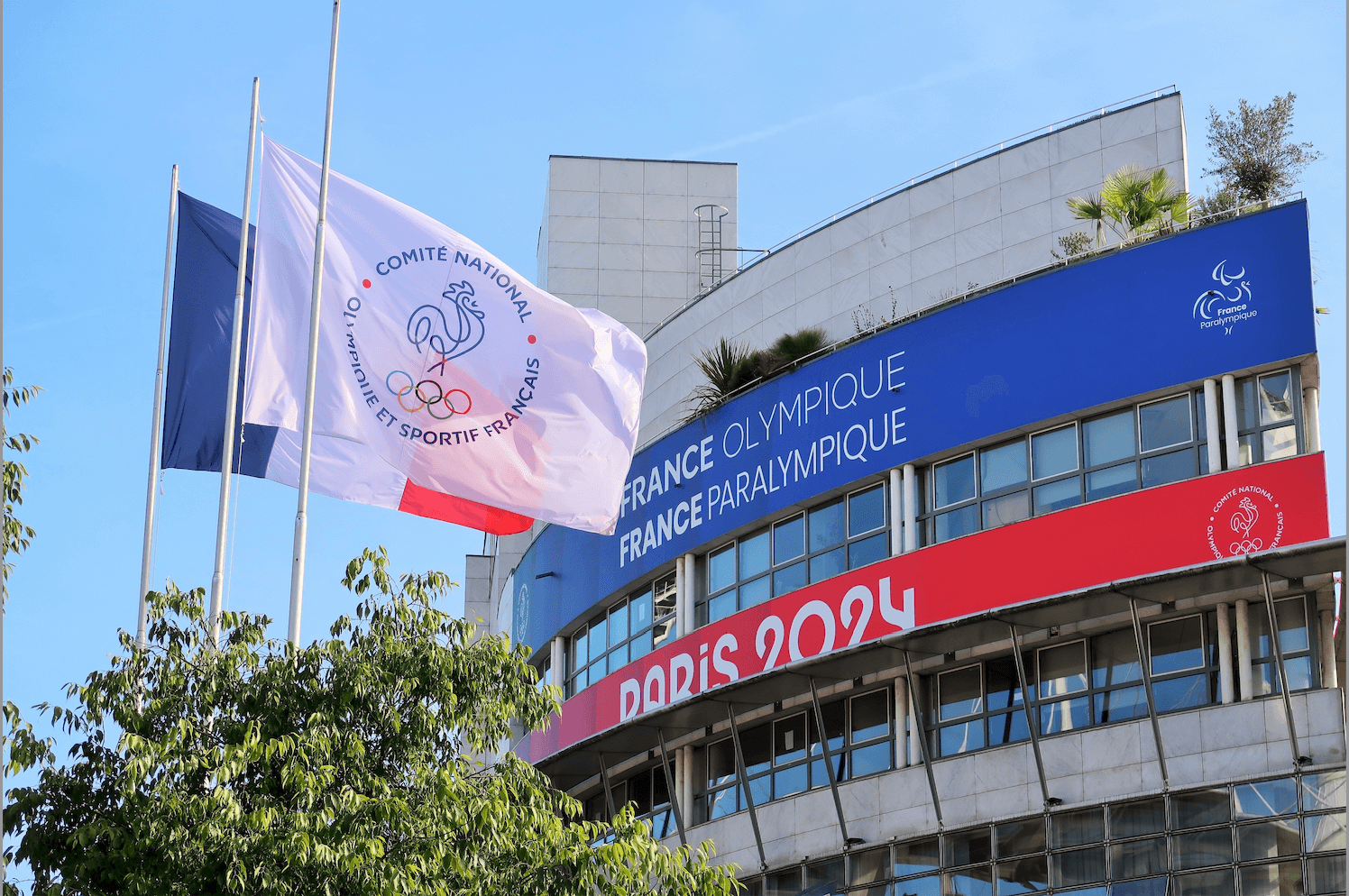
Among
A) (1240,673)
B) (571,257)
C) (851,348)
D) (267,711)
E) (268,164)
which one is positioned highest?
(571,257)

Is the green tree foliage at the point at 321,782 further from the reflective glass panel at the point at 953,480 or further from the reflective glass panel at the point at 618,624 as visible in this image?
the reflective glass panel at the point at 618,624

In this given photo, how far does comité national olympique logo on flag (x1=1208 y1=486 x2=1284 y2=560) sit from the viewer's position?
26.0 m

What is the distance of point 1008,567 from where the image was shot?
28.5 metres

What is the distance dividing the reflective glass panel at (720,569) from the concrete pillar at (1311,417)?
39.0 ft

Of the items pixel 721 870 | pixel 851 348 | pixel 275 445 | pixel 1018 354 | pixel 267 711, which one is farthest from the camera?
pixel 851 348

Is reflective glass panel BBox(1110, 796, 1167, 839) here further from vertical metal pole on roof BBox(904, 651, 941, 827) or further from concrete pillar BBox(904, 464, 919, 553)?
concrete pillar BBox(904, 464, 919, 553)

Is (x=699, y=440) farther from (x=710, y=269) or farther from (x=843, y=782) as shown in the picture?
(x=710, y=269)

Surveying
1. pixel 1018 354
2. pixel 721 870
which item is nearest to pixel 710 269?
pixel 1018 354

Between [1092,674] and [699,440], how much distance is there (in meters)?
10.8

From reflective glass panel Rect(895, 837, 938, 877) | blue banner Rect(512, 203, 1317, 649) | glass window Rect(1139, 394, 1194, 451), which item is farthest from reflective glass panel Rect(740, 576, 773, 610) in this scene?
glass window Rect(1139, 394, 1194, 451)

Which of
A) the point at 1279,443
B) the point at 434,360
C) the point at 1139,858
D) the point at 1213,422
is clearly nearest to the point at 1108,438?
the point at 1213,422

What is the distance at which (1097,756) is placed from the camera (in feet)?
89.6

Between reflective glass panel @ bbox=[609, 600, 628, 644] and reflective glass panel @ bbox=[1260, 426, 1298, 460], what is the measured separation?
15.1 metres

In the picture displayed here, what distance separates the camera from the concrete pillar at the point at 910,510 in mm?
31078
